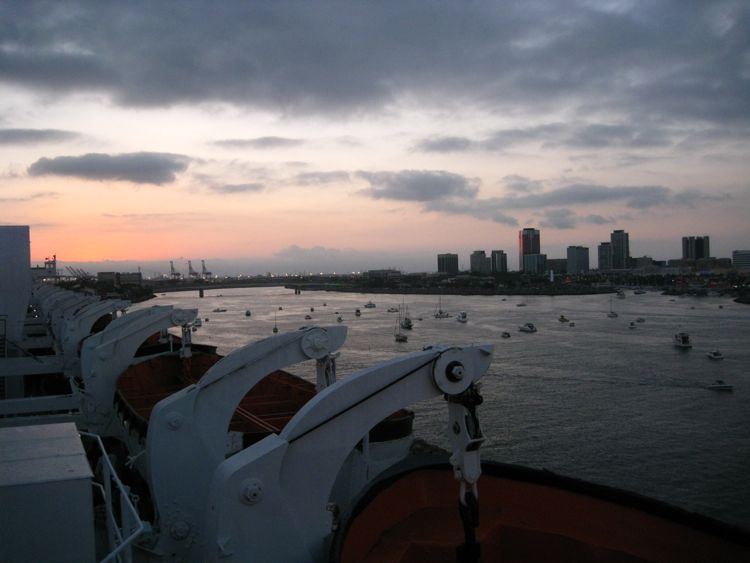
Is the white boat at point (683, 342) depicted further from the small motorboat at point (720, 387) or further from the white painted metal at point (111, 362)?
the white painted metal at point (111, 362)

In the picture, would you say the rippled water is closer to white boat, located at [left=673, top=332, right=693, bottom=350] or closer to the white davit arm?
white boat, located at [left=673, top=332, right=693, bottom=350]

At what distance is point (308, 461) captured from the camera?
8.61ft

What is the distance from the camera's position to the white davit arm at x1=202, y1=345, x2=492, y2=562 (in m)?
2.49

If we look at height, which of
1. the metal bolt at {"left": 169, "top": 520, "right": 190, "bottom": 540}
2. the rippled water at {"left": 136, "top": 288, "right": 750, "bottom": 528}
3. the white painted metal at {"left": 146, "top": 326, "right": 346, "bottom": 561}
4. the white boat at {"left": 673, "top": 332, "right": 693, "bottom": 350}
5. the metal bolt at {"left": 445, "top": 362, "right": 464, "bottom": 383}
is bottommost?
the rippled water at {"left": 136, "top": 288, "right": 750, "bottom": 528}

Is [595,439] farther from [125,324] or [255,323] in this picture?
[255,323]

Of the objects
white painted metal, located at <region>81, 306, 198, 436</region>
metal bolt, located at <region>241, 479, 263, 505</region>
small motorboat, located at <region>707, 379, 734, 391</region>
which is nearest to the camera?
metal bolt, located at <region>241, 479, 263, 505</region>

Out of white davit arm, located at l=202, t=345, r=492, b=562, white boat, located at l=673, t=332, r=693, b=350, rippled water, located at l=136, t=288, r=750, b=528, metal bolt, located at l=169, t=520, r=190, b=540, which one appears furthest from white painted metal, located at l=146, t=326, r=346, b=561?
white boat, located at l=673, t=332, r=693, b=350

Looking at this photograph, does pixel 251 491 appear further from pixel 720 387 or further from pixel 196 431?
pixel 720 387

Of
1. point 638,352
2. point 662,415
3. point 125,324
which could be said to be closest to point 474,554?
point 125,324

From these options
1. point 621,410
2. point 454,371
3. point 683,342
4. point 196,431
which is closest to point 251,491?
point 454,371

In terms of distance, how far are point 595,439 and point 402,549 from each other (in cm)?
1044

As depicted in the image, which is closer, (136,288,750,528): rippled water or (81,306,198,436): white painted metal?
(81,306,198,436): white painted metal

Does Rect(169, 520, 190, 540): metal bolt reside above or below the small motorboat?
above

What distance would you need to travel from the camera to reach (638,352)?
76.2 ft
